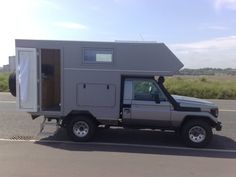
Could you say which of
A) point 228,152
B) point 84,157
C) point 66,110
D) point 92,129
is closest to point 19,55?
point 66,110

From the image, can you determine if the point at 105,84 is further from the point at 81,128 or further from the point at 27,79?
the point at 27,79

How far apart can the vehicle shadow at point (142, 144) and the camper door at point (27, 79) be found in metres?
1.05

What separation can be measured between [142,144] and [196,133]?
1.38 m

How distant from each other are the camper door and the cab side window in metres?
2.60

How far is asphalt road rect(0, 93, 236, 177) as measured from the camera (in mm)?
8547

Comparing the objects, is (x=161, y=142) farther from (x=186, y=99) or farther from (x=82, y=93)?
(x=82, y=93)

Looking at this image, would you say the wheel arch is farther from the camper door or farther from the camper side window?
the camper door

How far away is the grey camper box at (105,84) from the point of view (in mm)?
11594

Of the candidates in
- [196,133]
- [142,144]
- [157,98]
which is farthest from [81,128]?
[196,133]

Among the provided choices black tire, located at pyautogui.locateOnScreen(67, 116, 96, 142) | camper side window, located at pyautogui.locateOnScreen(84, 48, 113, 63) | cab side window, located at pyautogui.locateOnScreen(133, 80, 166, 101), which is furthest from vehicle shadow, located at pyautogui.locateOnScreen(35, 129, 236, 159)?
camper side window, located at pyautogui.locateOnScreen(84, 48, 113, 63)

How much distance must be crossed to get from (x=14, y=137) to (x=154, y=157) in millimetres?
4068

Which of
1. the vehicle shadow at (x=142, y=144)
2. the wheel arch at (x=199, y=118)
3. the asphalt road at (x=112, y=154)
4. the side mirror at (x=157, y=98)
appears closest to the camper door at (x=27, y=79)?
the asphalt road at (x=112, y=154)

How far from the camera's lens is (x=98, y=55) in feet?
38.5

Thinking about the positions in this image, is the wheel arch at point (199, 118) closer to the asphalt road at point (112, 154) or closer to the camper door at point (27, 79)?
the asphalt road at point (112, 154)
